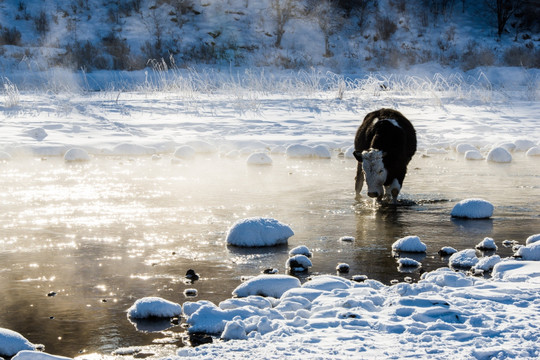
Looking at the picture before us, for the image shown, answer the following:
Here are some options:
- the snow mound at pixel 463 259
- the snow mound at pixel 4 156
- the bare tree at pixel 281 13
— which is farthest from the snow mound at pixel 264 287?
the bare tree at pixel 281 13

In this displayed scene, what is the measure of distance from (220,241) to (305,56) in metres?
30.1

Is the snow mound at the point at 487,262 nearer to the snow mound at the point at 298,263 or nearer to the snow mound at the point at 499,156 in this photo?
the snow mound at the point at 298,263

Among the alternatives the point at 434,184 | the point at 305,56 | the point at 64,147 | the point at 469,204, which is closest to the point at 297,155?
the point at 434,184

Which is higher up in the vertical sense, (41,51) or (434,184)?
(41,51)

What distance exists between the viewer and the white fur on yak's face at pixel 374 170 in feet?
27.6

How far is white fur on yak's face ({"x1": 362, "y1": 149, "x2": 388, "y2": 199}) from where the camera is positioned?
841cm

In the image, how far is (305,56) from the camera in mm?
35562

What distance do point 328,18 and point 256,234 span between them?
34.8m

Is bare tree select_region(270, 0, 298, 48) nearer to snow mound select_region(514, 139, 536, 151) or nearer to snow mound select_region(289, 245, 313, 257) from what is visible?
snow mound select_region(514, 139, 536, 151)

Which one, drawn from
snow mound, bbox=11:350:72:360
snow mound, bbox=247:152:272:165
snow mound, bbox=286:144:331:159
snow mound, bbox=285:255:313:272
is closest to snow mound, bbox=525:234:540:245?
snow mound, bbox=285:255:313:272

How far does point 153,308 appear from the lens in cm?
432

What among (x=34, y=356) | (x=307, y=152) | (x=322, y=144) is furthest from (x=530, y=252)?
(x=322, y=144)

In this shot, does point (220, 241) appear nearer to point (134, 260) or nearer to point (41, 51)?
point (134, 260)

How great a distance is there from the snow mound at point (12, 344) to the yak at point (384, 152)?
540 cm
